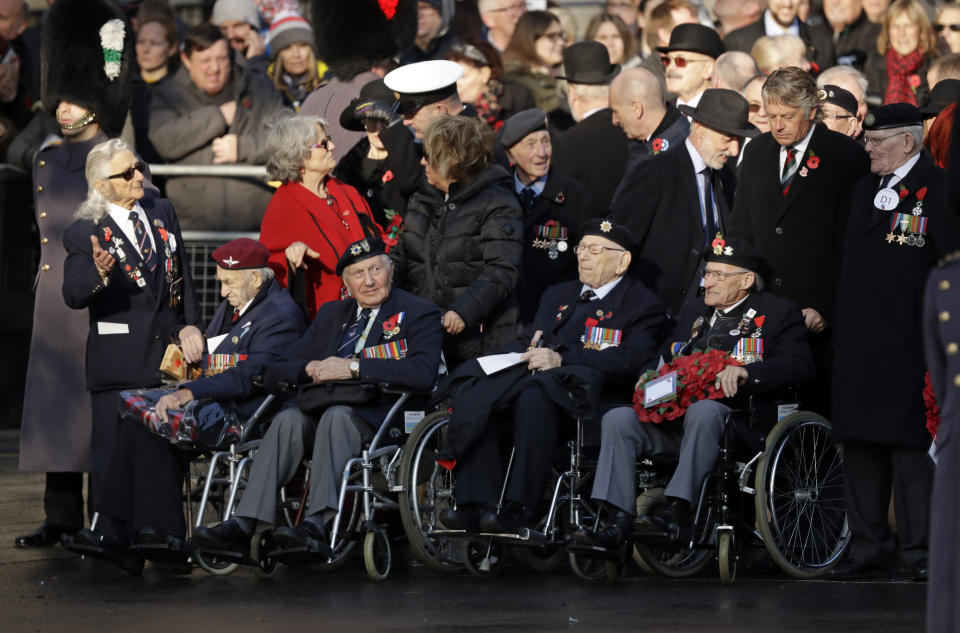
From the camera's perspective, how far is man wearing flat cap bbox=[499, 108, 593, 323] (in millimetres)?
10383

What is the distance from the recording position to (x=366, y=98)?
10.5 metres

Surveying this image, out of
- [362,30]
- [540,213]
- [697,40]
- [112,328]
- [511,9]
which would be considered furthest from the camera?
[511,9]

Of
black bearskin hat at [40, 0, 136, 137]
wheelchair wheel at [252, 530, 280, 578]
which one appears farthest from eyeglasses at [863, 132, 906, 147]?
black bearskin hat at [40, 0, 136, 137]

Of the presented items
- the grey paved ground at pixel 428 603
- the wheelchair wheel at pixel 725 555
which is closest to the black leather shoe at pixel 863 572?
the grey paved ground at pixel 428 603

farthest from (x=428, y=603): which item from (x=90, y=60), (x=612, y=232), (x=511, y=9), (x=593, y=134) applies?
(x=511, y=9)

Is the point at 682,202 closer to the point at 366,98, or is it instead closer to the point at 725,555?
the point at 366,98

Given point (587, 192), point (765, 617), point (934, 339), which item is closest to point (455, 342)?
point (587, 192)

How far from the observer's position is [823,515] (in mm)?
9211

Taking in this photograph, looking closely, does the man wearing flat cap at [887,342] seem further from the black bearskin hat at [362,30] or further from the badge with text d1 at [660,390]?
the black bearskin hat at [362,30]

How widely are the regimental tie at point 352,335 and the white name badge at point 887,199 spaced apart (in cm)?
251

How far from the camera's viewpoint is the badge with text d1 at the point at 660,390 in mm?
8883

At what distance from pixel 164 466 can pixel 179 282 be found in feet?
3.83

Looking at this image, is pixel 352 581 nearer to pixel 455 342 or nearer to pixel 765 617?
pixel 455 342

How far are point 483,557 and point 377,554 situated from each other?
0.50 m
